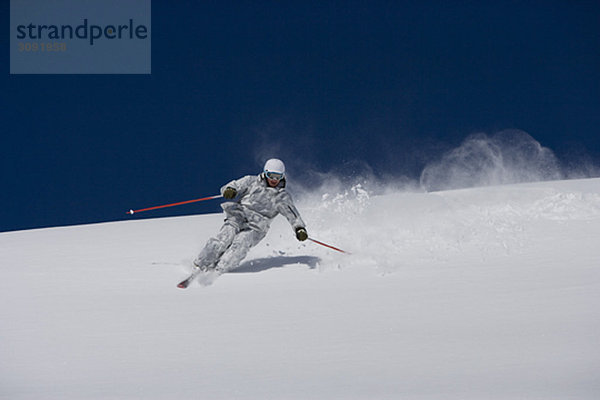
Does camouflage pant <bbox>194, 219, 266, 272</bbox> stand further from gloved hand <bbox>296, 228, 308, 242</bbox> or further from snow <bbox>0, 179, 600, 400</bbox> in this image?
gloved hand <bbox>296, 228, 308, 242</bbox>

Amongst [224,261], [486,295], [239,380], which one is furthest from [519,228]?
[239,380]

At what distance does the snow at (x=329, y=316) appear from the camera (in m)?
2.95

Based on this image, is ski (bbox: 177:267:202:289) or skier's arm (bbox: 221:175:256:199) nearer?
ski (bbox: 177:267:202:289)

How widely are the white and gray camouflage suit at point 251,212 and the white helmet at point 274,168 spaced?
11cm

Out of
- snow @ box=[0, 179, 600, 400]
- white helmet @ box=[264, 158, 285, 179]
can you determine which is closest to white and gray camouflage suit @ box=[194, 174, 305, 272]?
white helmet @ box=[264, 158, 285, 179]

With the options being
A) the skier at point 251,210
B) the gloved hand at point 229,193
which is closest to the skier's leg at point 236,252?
the skier at point 251,210

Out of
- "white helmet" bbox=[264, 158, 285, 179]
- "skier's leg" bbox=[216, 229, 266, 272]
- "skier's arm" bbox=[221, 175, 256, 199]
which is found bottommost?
"skier's leg" bbox=[216, 229, 266, 272]

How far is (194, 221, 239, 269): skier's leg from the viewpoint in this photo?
201 inches

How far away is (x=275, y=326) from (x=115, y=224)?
549 centimetres

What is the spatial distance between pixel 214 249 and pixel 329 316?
5.01 ft

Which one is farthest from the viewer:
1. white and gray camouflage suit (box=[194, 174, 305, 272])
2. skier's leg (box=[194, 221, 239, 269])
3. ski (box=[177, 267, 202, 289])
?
white and gray camouflage suit (box=[194, 174, 305, 272])

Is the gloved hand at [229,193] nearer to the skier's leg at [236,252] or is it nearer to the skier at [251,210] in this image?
the skier at [251,210]

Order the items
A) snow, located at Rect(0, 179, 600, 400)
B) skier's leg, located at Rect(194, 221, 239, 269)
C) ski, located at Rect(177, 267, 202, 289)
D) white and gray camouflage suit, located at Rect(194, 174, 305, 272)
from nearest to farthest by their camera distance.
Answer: snow, located at Rect(0, 179, 600, 400) < ski, located at Rect(177, 267, 202, 289) < skier's leg, located at Rect(194, 221, 239, 269) < white and gray camouflage suit, located at Rect(194, 174, 305, 272)

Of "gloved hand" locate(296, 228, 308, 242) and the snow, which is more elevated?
"gloved hand" locate(296, 228, 308, 242)
